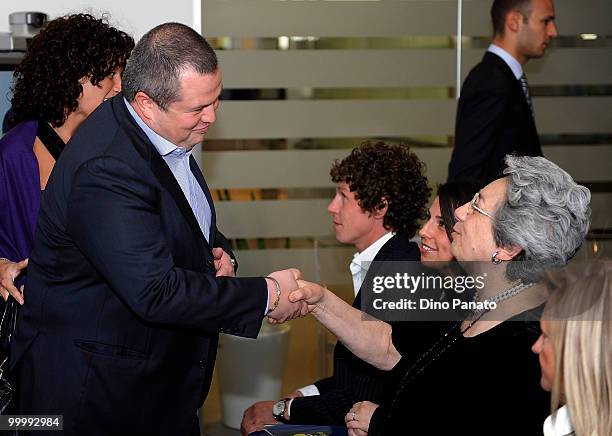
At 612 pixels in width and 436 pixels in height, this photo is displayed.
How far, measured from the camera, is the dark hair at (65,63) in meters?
3.21

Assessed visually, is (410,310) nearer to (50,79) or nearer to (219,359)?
(50,79)

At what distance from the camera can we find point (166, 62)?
2.45m

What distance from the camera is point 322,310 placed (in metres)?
2.90

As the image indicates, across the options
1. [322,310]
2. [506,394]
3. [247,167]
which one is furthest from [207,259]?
[247,167]

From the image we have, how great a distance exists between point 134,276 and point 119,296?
0.11 meters

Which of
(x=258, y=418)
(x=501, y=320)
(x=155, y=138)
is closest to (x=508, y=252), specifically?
(x=501, y=320)

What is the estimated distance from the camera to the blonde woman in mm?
1911

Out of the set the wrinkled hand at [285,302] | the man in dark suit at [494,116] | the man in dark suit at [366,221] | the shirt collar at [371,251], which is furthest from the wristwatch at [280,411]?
the man in dark suit at [494,116]

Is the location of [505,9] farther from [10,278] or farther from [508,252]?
[10,278]

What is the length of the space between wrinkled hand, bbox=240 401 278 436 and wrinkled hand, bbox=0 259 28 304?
97 centimetres

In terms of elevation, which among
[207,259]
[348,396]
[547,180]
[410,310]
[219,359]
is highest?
[547,180]

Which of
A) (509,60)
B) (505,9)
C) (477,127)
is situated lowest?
(477,127)

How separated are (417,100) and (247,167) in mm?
982

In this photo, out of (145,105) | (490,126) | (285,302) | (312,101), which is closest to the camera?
(145,105)
